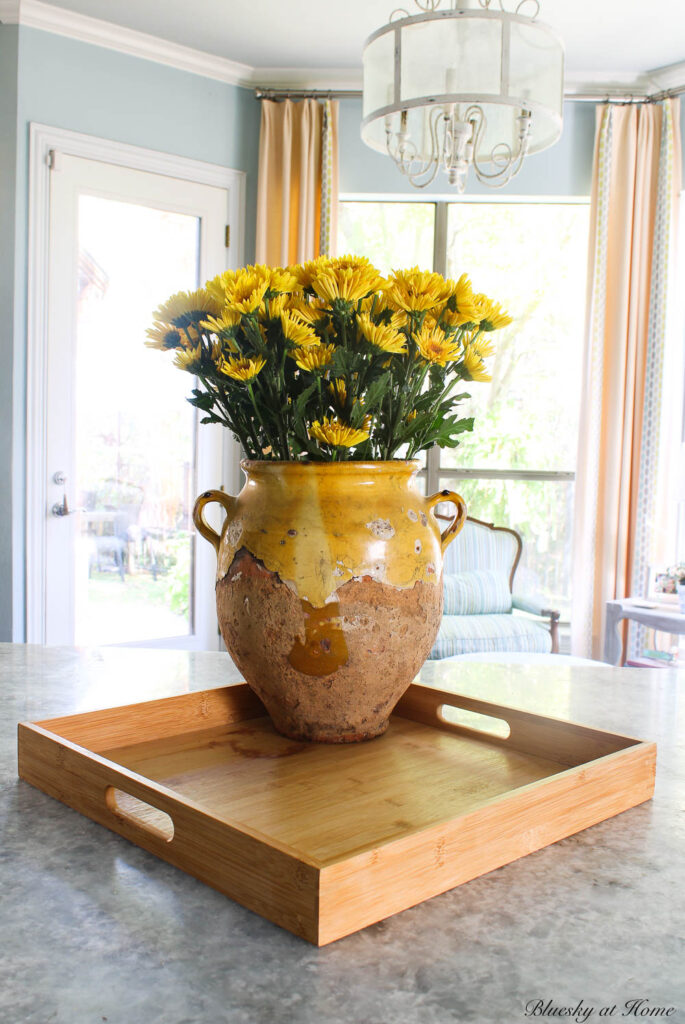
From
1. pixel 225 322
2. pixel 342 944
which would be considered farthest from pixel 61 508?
pixel 342 944

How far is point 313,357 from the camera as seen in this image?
76cm

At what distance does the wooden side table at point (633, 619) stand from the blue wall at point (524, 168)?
2154mm

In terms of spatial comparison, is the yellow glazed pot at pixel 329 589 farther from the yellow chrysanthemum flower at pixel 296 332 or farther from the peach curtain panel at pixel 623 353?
the peach curtain panel at pixel 623 353

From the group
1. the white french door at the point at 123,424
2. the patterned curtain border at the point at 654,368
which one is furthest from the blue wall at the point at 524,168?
the white french door at the point at 123,424

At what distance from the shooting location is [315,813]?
70 centimetres

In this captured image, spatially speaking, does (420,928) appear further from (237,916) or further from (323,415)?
(323,415)

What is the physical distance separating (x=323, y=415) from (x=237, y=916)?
44 cm

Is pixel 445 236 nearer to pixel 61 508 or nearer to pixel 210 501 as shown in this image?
pixel 61 508

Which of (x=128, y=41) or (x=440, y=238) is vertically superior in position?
(x=128, y=41)

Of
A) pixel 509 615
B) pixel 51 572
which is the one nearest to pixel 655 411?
pixel 509 615

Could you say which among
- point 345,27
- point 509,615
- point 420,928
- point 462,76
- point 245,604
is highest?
point 345,27

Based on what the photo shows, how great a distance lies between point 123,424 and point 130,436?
2.6 inches

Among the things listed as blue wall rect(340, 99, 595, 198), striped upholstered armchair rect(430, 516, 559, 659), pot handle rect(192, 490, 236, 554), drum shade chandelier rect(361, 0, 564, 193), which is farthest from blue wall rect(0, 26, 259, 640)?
pot handle rect(192, 490, 236, 554)

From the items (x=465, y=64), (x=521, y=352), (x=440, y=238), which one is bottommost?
(x=521, y=352)
